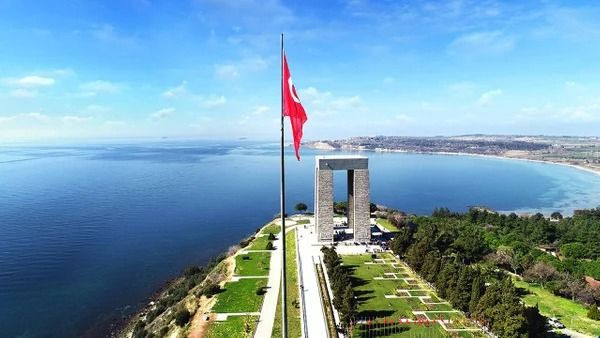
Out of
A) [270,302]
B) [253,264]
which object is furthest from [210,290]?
[253,264]

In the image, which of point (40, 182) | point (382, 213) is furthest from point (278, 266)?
point (40, 182)

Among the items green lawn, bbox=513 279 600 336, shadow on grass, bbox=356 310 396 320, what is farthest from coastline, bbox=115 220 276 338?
green lawn, bbox=513 279 600 336

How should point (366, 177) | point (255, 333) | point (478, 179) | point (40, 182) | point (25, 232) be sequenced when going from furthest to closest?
point (478, 179) → point (40, 182) → point (25, 232) → point (366, 177) → point (255, 333)

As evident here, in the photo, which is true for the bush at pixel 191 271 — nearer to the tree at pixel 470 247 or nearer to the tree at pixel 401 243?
the tree at pixel 401 243

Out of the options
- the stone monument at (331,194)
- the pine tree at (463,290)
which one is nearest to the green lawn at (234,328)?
the pine tree at (463,290)

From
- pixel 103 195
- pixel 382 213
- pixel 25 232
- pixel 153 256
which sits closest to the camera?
pixel 153 256

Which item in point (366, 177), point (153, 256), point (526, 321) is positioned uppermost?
point (366, 177)

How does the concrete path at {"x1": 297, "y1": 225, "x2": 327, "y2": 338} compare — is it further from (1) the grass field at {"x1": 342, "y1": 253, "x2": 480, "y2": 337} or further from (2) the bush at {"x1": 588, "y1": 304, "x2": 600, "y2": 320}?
(2) the bush at {"x1": 588, "y1": 304, "x2": 600, "y2": 320}

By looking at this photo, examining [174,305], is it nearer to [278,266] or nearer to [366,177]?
[278,266]
